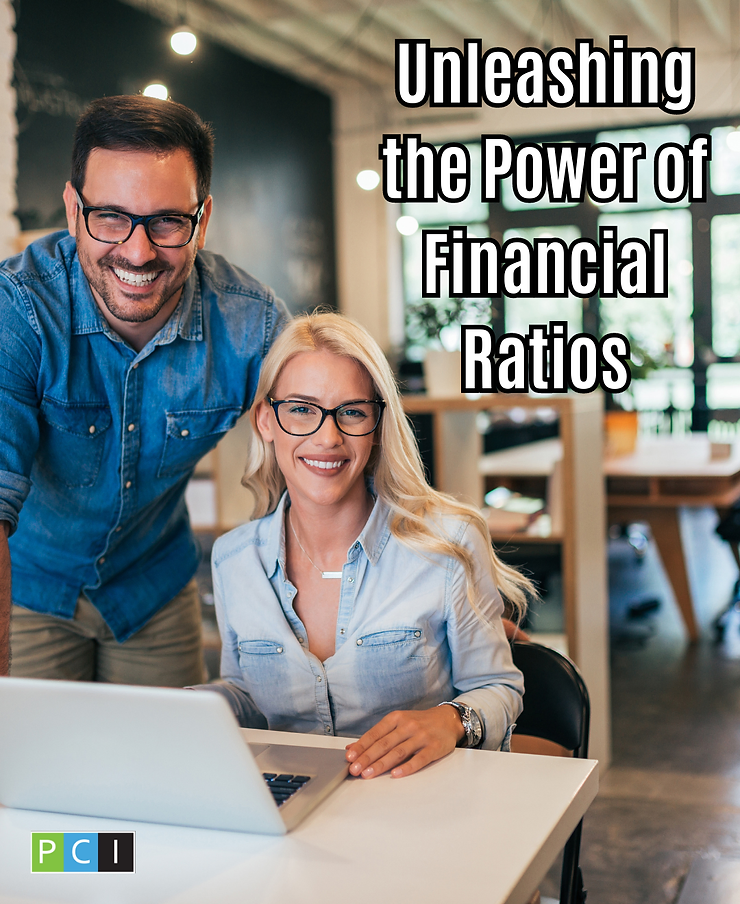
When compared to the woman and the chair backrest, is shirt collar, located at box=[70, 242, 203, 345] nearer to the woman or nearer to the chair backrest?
the woman

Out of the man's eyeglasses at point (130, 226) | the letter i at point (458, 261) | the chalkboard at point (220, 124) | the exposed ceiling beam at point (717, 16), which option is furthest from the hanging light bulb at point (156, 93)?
the exposed ceiling beam at point (717, 16)

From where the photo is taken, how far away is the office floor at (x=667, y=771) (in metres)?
2.65

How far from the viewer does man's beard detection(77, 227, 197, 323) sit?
5.25ft

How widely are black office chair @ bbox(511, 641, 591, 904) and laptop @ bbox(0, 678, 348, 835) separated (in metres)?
0.60

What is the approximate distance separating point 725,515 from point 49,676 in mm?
4060

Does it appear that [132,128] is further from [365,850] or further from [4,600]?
[365,850]

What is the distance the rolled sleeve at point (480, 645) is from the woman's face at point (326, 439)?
223 mm

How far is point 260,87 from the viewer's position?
8.34 metres

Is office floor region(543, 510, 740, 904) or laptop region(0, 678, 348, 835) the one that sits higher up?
laptop region(0, 678, 348, 835)

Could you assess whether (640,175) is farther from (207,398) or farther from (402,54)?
(207,398)

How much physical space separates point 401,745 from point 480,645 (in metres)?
0.33

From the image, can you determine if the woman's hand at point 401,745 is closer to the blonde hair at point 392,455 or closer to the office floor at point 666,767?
the blonde hair at point 392,455

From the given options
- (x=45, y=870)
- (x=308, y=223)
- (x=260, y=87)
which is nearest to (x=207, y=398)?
(x=45, y=870)

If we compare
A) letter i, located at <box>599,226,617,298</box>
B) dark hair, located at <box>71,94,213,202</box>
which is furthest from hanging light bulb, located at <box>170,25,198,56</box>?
dark hair, located at <box>71,94,213,202</box>
